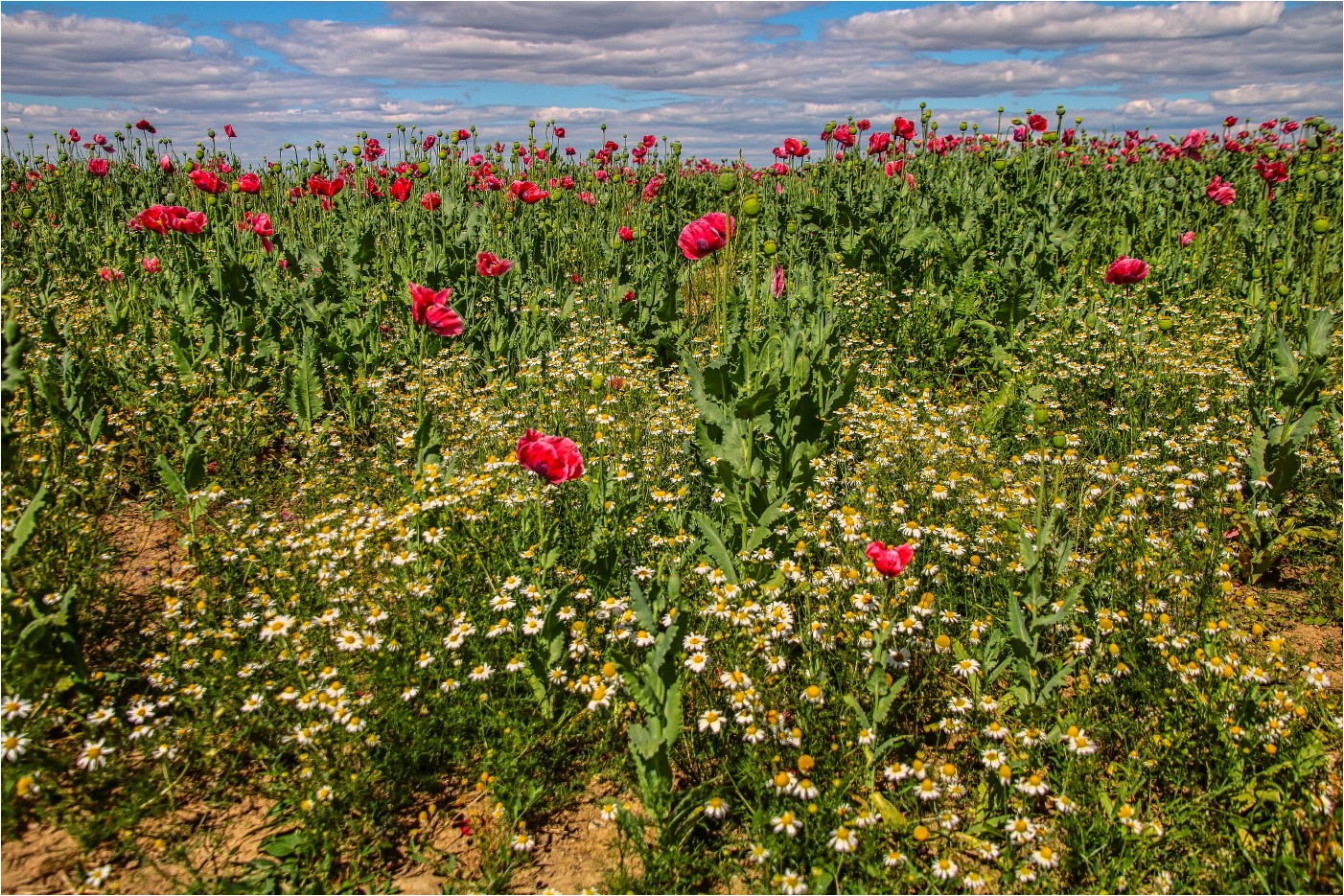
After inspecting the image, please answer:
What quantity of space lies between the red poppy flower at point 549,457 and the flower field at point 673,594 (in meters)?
0.02

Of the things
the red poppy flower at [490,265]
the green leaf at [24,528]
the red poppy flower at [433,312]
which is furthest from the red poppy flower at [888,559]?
the red poppy flower at [490,265]

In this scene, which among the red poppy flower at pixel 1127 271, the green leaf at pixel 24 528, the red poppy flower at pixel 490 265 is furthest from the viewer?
the red poppy flower at pixel 490 265

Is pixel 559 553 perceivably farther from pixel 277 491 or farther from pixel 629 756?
pixel 277 491

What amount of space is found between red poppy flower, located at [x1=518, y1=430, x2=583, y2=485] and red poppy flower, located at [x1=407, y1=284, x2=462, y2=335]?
1.45m

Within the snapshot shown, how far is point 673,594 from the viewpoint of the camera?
2248 mm

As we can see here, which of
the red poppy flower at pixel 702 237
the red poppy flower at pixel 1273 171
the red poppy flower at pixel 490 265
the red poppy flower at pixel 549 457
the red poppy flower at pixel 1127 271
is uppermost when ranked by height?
the red poppy flower at pixel 1273 171

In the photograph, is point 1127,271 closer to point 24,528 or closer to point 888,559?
point 888,559

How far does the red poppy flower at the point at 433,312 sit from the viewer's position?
12.4 feet

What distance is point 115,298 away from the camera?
5684 mm

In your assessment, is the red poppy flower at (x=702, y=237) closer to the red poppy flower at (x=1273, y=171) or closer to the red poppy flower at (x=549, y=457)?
the red poppy flower at (x=549, y=457)

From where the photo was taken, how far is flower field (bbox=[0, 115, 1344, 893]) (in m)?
2.18

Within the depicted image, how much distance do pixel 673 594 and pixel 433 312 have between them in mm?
2222

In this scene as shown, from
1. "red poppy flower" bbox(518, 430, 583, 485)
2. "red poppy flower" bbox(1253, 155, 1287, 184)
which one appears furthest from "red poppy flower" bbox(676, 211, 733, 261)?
"red poppy flower" bbox(1253, 155, 1287, 184)

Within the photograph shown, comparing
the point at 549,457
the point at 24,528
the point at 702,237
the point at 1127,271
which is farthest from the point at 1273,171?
the point at 24,528
